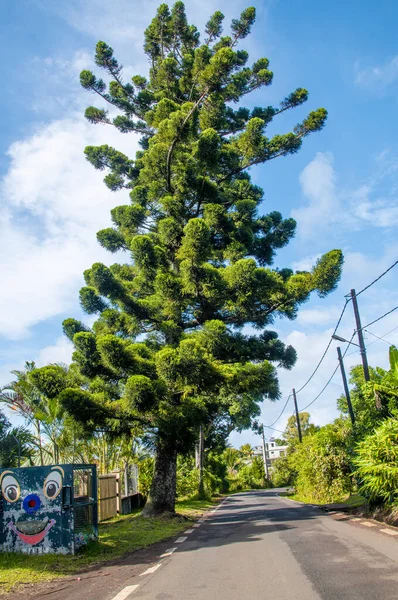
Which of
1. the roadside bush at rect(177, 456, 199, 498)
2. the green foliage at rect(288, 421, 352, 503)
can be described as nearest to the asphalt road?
the green foliage at rect(288, 421, 352, 503)

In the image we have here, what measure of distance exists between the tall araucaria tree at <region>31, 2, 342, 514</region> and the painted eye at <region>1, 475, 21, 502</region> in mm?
4594

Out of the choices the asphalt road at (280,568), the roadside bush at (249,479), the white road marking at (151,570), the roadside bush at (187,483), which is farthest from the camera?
the roadside bush at (249,479)

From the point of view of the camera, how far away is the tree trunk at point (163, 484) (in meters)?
14.2

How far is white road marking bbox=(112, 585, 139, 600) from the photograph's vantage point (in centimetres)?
476

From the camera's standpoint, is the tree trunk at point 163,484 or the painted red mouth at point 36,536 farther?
the tree trunk at point 163,484

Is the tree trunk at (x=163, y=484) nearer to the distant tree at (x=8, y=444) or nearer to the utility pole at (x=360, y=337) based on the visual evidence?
the distant tree at (x=8, y=444)

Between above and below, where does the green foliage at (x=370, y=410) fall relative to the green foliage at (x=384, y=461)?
above

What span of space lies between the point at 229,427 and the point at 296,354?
69.4 ft

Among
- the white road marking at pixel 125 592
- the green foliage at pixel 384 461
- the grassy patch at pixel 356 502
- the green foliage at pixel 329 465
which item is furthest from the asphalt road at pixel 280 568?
the green foliage at pixel 329 465

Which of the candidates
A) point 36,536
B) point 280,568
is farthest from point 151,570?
point 36,536

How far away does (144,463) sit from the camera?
22.2 m

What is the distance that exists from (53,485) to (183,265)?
8518 millimetres

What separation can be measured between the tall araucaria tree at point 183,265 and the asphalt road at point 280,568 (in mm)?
5206

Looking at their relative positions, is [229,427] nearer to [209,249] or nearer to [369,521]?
[209,249]
